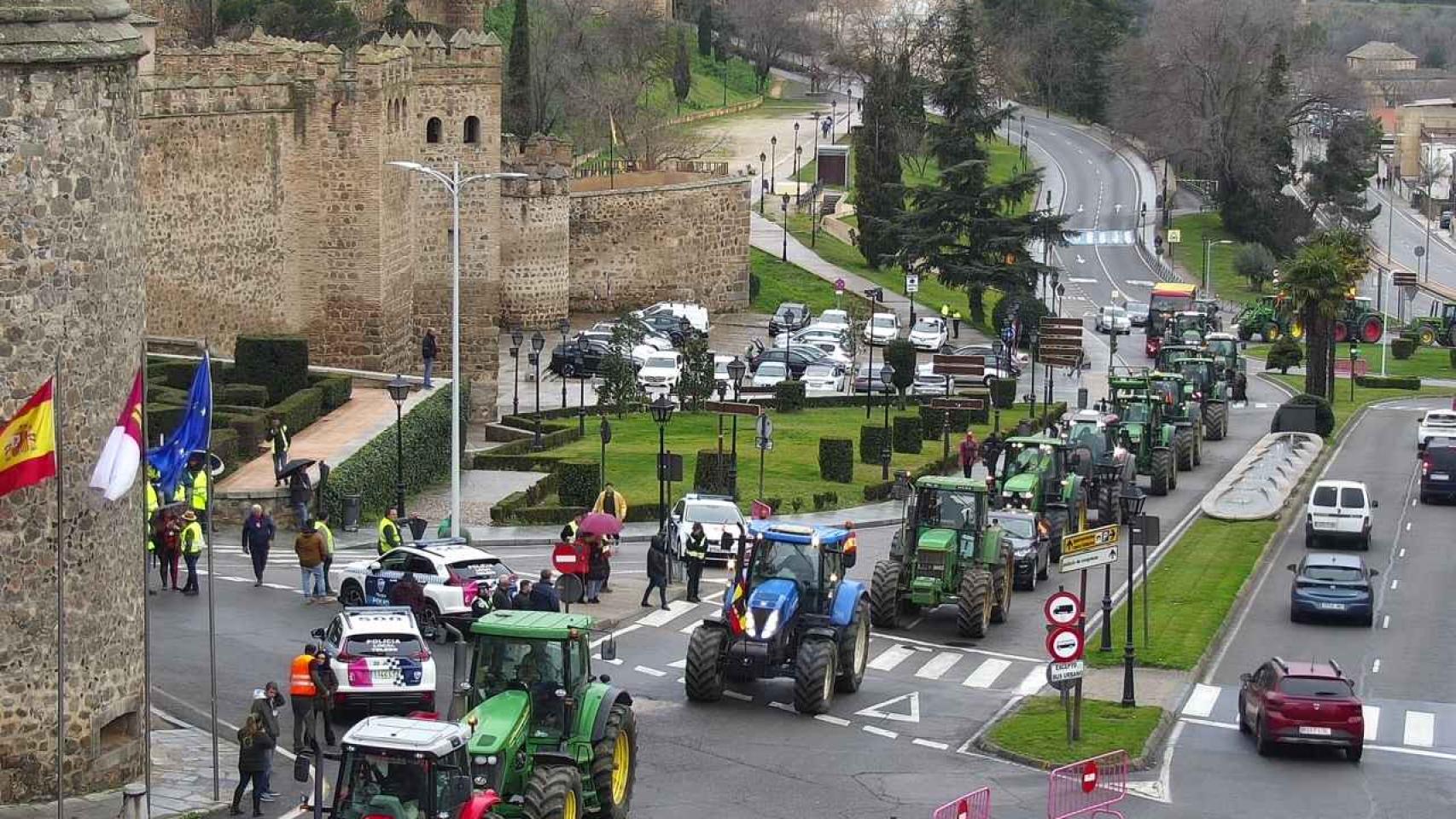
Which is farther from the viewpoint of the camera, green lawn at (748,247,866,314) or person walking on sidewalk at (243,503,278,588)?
green lawn at (748,247,866,314)

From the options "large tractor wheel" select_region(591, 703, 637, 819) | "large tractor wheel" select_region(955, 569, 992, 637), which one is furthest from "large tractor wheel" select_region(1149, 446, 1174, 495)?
"large tractor wheel" select_region(591, 703, 637, 819)

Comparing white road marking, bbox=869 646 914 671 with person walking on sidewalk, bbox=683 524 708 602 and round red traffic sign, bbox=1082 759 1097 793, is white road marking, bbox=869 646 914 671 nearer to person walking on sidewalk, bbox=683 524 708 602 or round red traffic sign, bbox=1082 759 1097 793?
person walking on sidewalk, bbox=683 524 708 602

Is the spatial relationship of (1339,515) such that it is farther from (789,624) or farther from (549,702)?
(549,702)

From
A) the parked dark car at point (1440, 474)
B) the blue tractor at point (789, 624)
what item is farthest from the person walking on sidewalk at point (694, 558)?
the parked dark car at point (1440, 474)

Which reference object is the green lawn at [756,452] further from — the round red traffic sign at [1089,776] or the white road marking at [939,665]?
the round red traffic sign at [1089,776]

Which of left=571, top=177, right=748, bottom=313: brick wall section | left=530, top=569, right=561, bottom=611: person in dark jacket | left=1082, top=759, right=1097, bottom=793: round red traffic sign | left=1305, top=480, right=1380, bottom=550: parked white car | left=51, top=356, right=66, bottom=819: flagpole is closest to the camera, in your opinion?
left=51, top=356, right=66, bottom=819: flagpole

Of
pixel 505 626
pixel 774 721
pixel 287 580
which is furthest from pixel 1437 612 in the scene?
pixel 505 626

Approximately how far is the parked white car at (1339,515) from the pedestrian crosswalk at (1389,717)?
13.4 m

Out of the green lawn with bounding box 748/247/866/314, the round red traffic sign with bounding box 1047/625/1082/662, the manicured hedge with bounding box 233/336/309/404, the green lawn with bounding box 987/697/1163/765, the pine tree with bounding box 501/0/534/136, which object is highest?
the pine tree with bounding box 501/0/534/136

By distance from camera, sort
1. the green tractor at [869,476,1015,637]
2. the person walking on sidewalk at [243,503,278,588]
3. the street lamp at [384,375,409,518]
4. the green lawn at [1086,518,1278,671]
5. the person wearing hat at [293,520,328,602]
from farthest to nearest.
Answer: the street lamp at [384,375,409,518], the person walking on sidewalk at [243,503,278,588], the green tractor at [869,476,1015,637], the green lawn at [1086,518,1278,671], the person wearing hat at [293,520,328,602]

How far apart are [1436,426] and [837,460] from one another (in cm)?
1712

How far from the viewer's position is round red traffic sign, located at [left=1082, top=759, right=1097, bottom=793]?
92.1 ft

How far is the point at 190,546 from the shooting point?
126 feet

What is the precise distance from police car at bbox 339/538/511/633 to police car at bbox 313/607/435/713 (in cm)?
520
